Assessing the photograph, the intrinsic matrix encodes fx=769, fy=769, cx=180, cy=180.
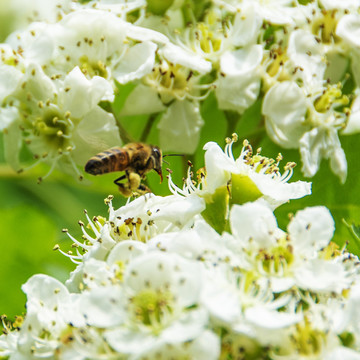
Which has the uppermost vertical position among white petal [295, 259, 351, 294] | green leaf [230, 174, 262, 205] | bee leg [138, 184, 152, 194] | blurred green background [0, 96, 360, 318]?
white petal [295, 259, 351, 294]

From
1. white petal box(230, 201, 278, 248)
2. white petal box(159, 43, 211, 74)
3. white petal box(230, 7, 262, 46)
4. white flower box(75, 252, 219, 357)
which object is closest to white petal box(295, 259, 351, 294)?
white petal box(230, 201, 278, 248)

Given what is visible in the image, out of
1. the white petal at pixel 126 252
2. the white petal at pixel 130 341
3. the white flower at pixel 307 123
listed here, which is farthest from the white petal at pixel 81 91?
the white petal at pixel 130 341

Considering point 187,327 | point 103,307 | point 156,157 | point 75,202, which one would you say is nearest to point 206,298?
point 187,327

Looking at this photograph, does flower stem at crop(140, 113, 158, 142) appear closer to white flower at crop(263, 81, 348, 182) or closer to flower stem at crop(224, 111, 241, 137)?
flower stem at crop(224, 111, 241, 137)

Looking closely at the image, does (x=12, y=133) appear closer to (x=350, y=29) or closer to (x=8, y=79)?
(x=8, y=79)

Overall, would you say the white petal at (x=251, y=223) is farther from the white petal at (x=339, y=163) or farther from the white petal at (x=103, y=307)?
the white petal at (x=339, y=163)

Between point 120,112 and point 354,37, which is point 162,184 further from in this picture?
point 354,37
